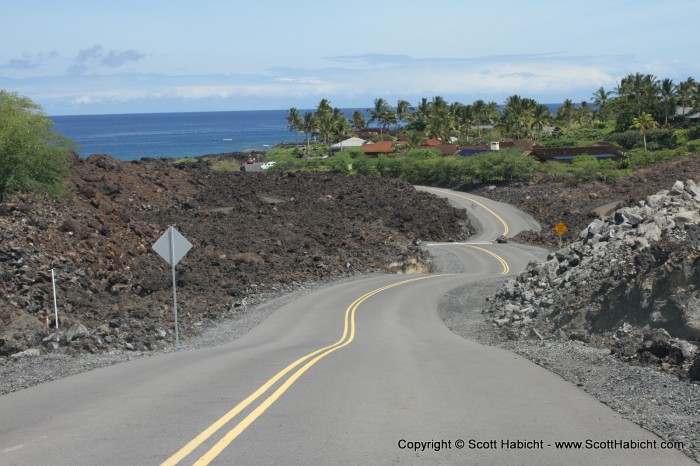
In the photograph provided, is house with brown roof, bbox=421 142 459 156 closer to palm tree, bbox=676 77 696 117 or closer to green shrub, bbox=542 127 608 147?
green shrub, bbox=542 127 608 147

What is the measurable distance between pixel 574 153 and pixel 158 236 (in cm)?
8524

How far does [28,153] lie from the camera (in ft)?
135

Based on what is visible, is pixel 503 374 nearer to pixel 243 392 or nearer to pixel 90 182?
pixel 243 392

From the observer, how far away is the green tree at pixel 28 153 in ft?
131

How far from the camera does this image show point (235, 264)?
39344 mm

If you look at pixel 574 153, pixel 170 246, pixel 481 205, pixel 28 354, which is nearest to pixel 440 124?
pixel 574 153

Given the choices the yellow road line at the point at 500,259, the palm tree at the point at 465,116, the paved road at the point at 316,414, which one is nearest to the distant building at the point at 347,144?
the palm tree at the point at 465,116

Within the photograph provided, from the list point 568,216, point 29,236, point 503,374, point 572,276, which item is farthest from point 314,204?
point 503,374

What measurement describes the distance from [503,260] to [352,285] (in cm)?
1953

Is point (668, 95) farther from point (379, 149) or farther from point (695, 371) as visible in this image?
point (695, 371)

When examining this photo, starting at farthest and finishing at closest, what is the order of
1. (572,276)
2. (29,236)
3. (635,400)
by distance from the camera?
1. (29,236)
2. (572,276)
3. (635,400)

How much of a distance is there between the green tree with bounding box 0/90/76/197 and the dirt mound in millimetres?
1384

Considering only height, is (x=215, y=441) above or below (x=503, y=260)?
above

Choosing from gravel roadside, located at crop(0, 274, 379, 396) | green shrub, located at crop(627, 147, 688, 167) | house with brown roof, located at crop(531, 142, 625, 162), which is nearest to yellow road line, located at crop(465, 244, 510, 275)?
gravel roadside, located at crop(0, 274, 379, 396)
